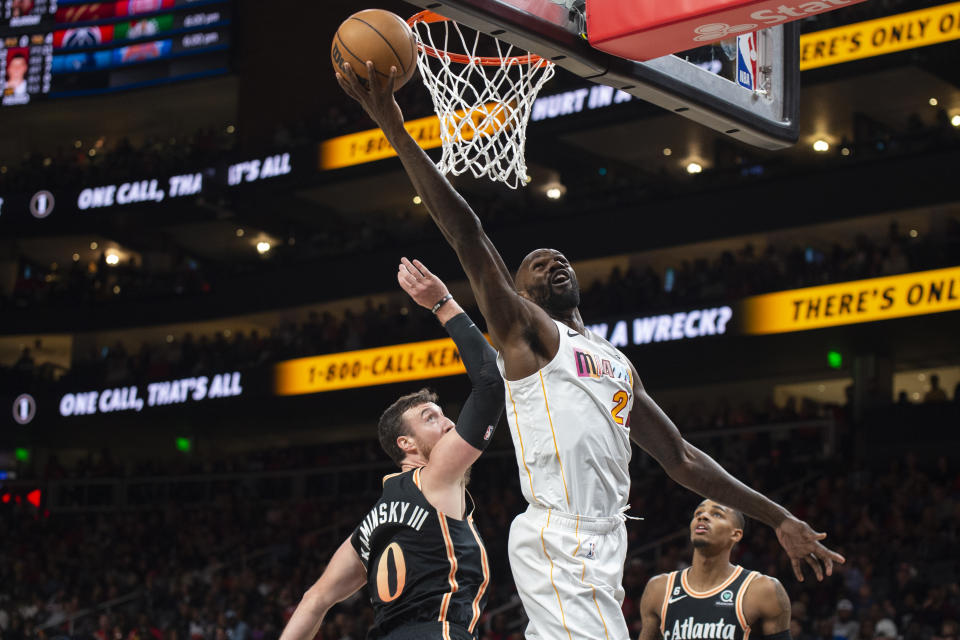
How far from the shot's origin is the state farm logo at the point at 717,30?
15.7ft

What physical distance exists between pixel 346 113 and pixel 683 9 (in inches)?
984

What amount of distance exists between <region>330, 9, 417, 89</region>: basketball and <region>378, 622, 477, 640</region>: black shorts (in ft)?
6.30

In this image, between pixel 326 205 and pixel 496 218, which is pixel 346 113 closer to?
pixel 326 205

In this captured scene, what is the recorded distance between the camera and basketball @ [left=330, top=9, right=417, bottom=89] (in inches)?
170

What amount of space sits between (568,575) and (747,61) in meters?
2.67

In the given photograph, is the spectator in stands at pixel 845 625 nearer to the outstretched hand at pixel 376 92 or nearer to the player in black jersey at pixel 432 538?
the player in black jersey at pixel 432 538

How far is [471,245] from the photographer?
12.9ft

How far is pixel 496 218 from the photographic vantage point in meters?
25.0

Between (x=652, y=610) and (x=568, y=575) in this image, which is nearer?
(x=568, y=575)

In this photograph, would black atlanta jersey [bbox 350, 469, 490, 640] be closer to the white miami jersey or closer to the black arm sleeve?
the black arm sleeve

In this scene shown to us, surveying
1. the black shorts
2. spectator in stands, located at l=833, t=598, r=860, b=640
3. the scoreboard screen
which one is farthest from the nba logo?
the scoreboard screen

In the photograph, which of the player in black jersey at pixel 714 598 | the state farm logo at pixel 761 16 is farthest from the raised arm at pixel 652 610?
the state farm logo at pixel 761 16

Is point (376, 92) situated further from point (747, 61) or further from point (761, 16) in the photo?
point (747, 61)

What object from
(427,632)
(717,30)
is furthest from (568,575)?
(717,30)
